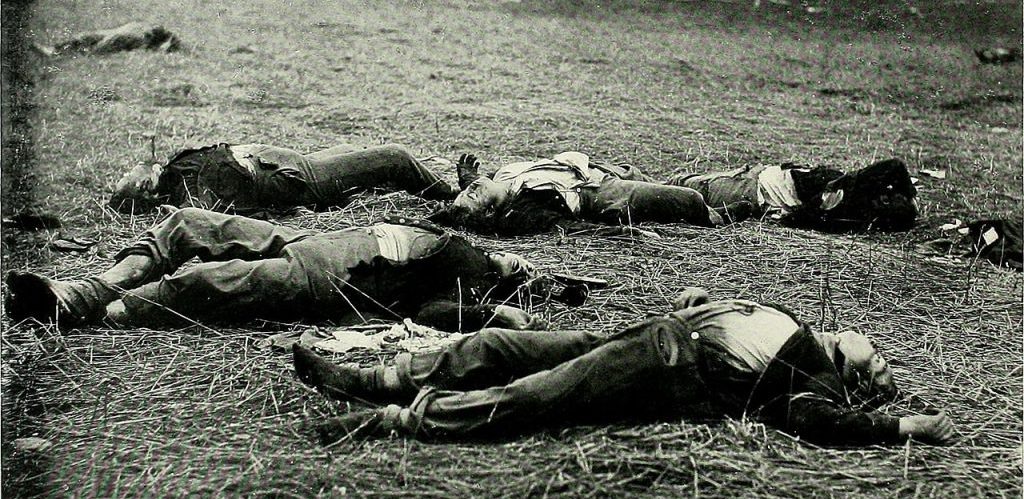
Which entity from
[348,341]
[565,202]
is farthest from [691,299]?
[565,202]

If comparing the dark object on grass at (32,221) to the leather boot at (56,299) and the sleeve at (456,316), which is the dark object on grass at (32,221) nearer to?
the leather boot at (56,299)

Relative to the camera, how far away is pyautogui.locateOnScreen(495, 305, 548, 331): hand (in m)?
3.22

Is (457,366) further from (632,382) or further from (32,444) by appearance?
(32,444)

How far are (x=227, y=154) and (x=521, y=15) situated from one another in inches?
214

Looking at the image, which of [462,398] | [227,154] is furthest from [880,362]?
[227,154]

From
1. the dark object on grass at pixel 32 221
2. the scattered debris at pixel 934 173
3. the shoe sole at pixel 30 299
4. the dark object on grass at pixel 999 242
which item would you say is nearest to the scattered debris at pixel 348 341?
the shoe sole at pixel 30 299

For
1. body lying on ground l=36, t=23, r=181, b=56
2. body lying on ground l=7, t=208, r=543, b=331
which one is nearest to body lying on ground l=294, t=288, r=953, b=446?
body lying on ground l=7, t=208, r=543, b=331

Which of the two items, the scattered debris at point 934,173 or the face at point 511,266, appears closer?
the face at point 511,266

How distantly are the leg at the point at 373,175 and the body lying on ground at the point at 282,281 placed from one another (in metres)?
1.22

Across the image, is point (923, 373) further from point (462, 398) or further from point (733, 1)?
point (733, 1)

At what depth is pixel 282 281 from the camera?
330 cm

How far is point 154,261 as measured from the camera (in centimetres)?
348

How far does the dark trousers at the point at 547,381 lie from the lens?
2643 millimetres

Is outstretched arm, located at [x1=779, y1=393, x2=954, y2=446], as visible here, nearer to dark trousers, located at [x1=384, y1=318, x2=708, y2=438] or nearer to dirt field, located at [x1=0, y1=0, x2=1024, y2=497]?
dirt field, located at [x1=0, y1=0, x2=1024, y2=497]
